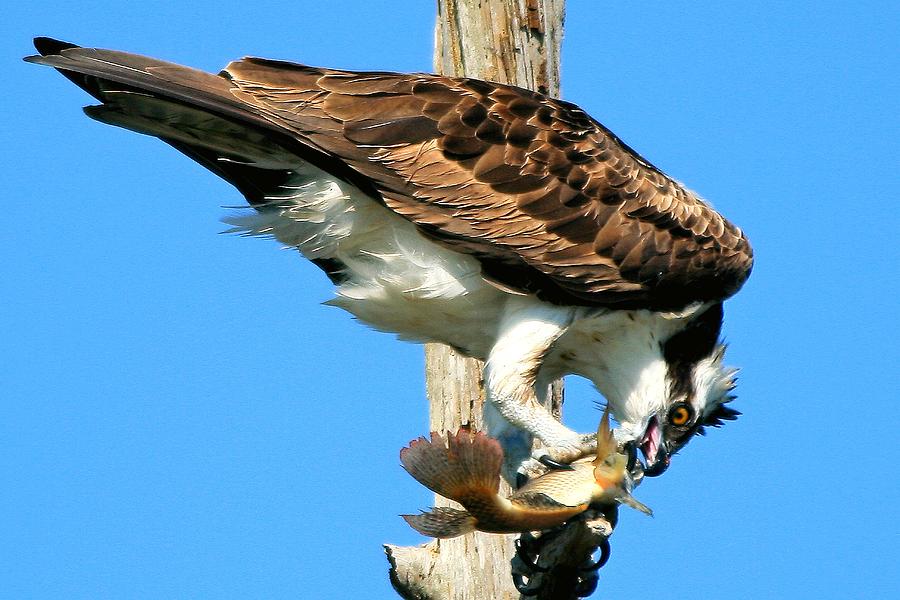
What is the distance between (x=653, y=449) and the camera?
774 cm

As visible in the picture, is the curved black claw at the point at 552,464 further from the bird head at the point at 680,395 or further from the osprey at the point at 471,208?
the bird head at the point at 680,395

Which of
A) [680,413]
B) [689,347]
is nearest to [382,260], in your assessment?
[689,347]

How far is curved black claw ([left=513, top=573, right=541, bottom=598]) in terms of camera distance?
6.82m

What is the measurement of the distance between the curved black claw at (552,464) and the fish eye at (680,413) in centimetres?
101

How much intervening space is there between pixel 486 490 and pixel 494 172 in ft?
6.13

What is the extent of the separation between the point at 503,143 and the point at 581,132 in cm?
44

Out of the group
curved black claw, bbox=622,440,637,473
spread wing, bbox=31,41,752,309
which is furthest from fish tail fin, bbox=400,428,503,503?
curved black claw, bbox=622,440,637,473

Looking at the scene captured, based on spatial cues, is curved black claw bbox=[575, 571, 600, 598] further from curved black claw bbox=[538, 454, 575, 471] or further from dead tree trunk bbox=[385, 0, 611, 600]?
curved black claw bbox=[538, 454, 575, 471]

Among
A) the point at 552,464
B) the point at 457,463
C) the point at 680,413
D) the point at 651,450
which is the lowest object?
the point at 457,463

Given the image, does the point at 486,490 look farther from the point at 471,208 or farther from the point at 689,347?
the point at 689,347

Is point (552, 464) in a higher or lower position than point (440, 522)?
higher

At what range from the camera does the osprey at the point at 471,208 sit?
7.02m

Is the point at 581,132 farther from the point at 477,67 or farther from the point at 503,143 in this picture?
the point at 477,67

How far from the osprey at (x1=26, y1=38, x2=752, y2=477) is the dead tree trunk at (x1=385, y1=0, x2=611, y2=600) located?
353mm
